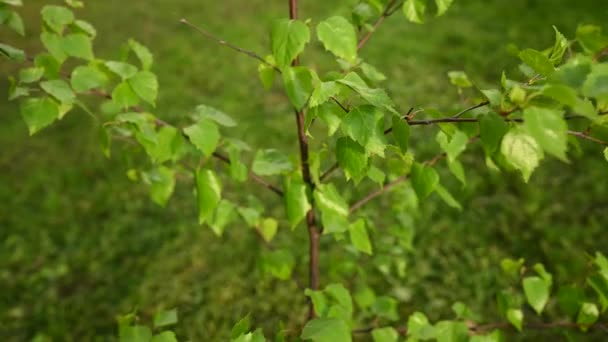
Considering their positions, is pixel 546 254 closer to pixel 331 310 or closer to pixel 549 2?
pixel 331 310

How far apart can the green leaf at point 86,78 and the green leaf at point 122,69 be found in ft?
0.15

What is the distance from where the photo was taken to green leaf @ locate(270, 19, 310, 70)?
3.08ft

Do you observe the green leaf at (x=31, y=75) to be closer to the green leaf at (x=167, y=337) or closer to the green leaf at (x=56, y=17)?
the green leaf at (x=56, y=17)

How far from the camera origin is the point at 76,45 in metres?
1.19

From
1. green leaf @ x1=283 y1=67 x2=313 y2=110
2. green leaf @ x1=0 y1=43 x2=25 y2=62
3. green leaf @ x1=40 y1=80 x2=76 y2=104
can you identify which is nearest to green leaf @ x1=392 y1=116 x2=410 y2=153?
green leaf @ x1=283 y1=67 x2=313 y2=110

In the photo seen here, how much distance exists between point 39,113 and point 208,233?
2230mm

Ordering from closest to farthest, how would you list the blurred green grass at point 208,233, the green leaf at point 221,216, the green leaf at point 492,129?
1. the green leaf at point 492,129
2. the green leaf at point 221,216
3. the blurred green grass at point 208,233

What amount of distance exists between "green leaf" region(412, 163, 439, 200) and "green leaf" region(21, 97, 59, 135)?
3.09 ft

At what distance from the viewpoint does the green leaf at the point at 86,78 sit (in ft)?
3.87

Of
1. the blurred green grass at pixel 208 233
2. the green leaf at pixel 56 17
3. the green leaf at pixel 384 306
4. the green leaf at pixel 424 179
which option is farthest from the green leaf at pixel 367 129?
the blurred green grass at pixel 208 233

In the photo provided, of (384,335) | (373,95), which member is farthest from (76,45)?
(384,335)

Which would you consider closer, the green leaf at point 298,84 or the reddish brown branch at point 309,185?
the green leaf at point 298,84

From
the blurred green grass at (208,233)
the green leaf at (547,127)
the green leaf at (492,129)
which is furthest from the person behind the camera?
the blurred green grass at (208,233)

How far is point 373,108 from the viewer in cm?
83
